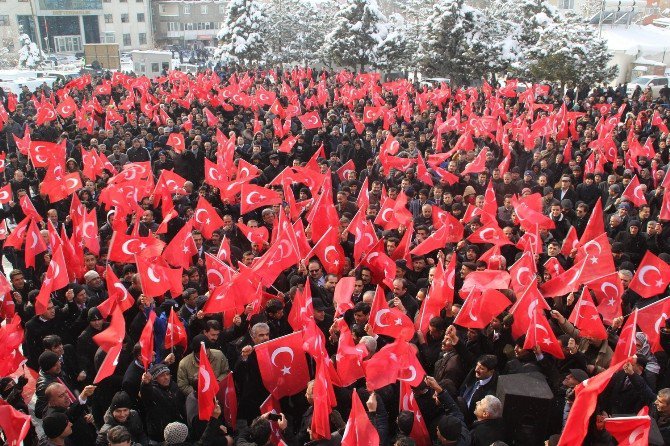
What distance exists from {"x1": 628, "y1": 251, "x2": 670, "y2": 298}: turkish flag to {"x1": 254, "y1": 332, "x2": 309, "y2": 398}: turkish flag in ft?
12.2

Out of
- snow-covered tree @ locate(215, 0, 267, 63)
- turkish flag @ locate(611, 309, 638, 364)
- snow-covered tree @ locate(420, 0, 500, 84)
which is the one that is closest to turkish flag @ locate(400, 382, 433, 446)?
turkish flag @ locate(611, 309, 638, 364)

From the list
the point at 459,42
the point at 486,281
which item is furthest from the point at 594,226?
the point at 459,42

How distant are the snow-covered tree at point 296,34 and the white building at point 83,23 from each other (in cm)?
2471

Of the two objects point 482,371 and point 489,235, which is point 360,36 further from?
point 482,371

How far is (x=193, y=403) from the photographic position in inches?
202

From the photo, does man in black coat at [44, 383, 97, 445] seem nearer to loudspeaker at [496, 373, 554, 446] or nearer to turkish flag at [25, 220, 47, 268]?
loudspeaker at [496, 373, 554, 446]

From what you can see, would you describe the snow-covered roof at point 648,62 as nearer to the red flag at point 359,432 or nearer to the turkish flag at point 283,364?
the turkish flag at point 283,364

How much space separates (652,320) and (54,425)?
497cm

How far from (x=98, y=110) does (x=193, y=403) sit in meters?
14.2

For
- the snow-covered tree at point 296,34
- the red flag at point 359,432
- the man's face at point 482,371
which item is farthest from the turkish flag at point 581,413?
the snow-covered tree at point 296,34

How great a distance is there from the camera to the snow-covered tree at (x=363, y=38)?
98.8 ft

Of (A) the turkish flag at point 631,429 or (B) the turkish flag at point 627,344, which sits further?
(B) the turkish flag at point 627,344

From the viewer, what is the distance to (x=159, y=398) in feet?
16.7

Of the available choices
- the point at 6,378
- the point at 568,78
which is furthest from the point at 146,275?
the point at 568,78
